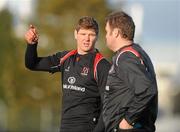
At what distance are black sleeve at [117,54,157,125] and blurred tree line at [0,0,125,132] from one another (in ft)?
83.2

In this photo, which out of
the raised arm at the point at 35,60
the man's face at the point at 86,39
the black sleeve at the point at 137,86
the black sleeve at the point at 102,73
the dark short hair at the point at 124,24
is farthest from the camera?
the raised arm at the point at 35,60

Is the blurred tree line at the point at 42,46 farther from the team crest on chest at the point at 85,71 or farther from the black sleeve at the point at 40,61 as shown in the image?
the team crest on chest at the point at 85,71

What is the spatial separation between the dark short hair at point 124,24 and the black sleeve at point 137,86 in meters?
0.27

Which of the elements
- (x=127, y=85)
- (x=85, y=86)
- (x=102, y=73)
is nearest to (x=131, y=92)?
(x=127, y=85)

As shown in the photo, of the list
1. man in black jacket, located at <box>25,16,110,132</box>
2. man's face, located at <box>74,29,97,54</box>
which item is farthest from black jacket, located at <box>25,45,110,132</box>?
man's face, located at <box>74,29,97,54</box>

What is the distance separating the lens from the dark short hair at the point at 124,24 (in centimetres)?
791

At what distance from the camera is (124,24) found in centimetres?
793

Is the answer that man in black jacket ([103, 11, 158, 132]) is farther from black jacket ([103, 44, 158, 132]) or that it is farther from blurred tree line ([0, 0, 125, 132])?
blurred tree line ([0, 0, 125, 132])

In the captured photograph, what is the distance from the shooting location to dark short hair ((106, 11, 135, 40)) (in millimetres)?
7914

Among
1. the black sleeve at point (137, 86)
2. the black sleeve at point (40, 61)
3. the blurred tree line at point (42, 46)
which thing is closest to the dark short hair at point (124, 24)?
the black sleeve at point (137, 86)

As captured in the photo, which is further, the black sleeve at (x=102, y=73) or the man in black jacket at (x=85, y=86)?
the man in black jacket at (x=85, y=86)

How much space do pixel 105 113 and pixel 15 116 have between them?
32.2m

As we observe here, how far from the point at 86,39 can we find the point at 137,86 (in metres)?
1.29

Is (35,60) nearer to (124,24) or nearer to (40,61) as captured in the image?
(40,61)
